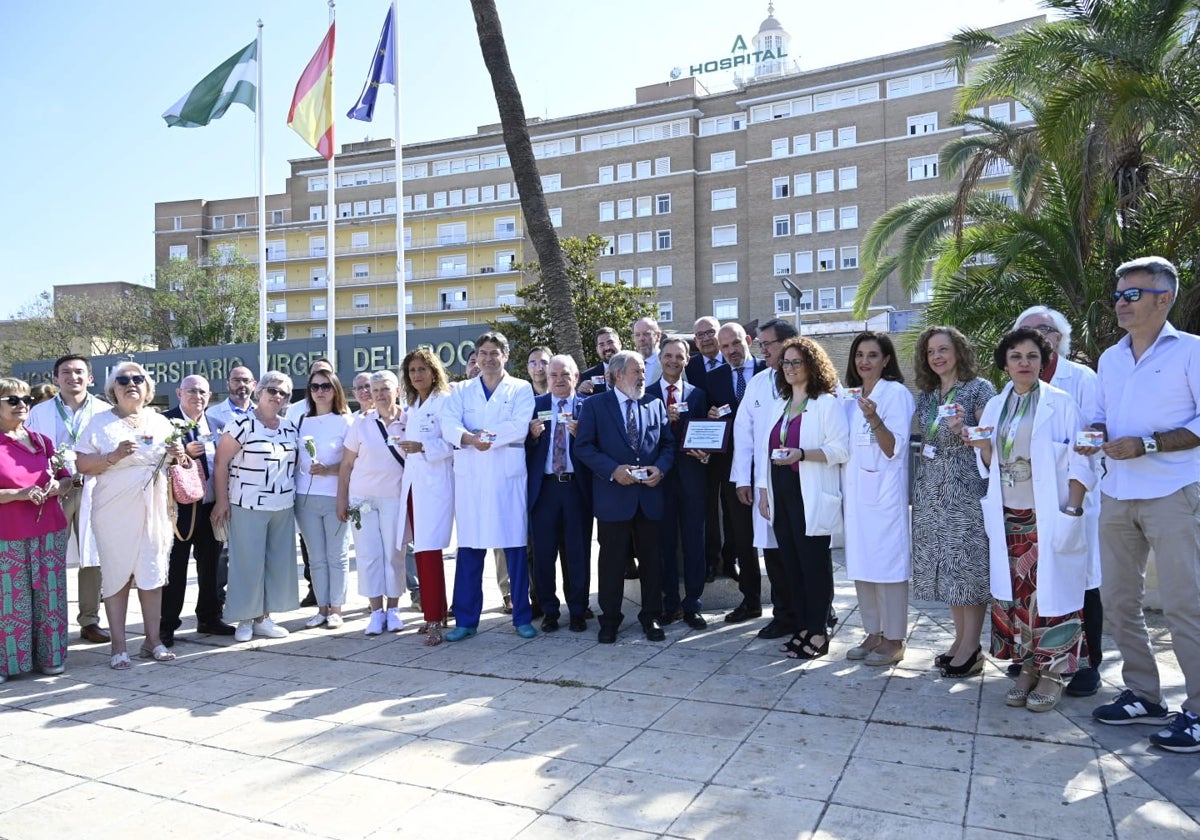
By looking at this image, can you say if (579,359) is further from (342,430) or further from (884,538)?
(884,538)

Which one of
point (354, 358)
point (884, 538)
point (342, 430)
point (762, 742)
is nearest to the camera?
point (762, 742)

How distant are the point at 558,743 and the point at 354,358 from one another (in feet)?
109

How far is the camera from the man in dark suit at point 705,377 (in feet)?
24.6

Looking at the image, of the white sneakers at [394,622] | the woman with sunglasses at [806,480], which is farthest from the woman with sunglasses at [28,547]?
the woman with sunglasses at [806,480]

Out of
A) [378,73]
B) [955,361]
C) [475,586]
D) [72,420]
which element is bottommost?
[475,586]

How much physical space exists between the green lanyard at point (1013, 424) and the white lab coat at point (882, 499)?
0.74 metres

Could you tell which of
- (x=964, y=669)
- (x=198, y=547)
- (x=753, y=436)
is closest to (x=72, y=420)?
(x=198, y=547)

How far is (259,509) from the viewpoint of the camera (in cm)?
696

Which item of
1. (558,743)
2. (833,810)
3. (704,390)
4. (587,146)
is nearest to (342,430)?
(704,390)

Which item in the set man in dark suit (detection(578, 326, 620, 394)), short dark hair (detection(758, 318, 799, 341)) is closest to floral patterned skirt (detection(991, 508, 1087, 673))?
short dark hair (detection(758, 318, 799, 341))

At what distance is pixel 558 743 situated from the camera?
455 centimetres

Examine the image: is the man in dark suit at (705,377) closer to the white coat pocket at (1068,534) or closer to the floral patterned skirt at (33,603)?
the white coat pocket at (1068,534)

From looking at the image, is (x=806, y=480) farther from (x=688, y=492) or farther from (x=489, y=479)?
(x=489, y=479)

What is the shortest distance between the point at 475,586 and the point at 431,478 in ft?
3.00
